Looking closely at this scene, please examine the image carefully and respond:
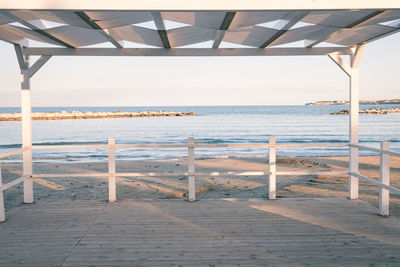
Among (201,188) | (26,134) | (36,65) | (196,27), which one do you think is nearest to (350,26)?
(196,27)

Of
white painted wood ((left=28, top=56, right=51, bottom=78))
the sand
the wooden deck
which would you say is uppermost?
white painted wood ((left=28, top=56, right=51, bottom=78))

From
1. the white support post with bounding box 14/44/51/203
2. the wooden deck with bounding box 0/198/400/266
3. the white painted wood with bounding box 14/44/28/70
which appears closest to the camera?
the wooden deck with bounding box 0/198/400/266

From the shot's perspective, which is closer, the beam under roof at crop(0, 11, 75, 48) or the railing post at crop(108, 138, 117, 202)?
the beam under roof at crop(0, 11, 75, 48)

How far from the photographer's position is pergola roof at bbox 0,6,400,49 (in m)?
4.12

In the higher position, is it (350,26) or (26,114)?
(350,26)

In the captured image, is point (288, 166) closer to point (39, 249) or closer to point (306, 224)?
point (306, 224)

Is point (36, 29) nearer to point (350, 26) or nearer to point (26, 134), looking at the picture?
point (26, 134)

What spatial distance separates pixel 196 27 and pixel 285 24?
4.16ft

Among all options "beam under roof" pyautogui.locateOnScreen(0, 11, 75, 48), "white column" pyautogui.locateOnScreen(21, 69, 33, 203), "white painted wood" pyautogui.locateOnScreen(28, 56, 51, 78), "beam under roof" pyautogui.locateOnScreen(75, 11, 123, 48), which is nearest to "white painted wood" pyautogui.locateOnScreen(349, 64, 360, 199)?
"beam under roof" pyautogui.locateOnScreen(75, 11, 123, 48)

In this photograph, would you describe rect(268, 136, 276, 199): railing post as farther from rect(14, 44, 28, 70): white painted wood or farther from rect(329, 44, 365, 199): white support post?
rect(14, 44, 28, 70): white painted wood

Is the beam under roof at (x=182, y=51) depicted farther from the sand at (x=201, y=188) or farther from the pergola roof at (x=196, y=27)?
the sand at (x=201, y=188)

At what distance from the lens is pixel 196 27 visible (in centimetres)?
506
